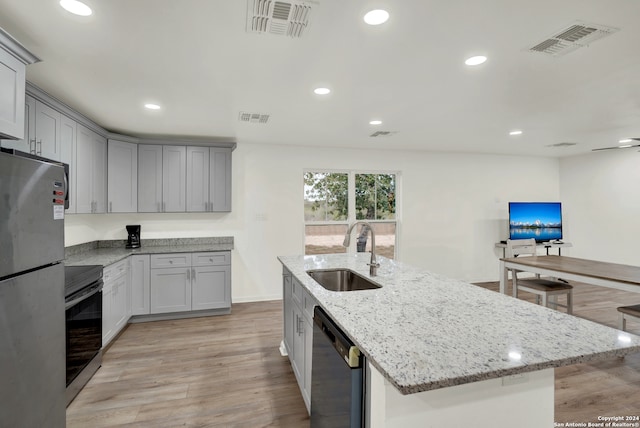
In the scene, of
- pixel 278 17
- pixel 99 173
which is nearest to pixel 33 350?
pixel 278 17

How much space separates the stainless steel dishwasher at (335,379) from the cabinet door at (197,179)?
3.24m

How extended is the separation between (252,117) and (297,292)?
6.81ft

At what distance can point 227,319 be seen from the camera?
4.11m

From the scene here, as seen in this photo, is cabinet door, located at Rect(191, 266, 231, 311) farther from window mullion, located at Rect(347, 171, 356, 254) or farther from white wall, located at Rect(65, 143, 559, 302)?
window mullion, located at Rect(347, 171, 356, 254)

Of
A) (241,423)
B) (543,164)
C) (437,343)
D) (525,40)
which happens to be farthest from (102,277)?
(543,164)

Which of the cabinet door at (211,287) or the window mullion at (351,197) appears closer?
the cabinet door at (211,287)

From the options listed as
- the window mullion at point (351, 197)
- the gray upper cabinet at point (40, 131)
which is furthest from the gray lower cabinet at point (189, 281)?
the window mullion at point (351, 197)

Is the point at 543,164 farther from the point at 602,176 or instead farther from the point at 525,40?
the point at 525,40

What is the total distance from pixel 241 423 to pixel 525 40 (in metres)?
3.07

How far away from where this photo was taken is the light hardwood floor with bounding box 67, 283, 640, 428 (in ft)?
7.18

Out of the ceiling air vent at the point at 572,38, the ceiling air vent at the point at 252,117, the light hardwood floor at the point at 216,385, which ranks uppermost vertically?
the ceiling air vent at the point at 252,117

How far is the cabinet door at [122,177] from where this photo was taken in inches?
157

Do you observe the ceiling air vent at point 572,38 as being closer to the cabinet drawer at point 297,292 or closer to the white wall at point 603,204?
the cabinet drawer at point 297,292

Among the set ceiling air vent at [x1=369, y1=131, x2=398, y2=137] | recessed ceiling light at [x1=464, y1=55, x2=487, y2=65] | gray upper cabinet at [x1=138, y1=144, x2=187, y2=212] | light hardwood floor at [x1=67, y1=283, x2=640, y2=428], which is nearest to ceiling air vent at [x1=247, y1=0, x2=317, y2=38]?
recessed ceiling light at [x1=464, y1=55, x2=487, y2=65]
